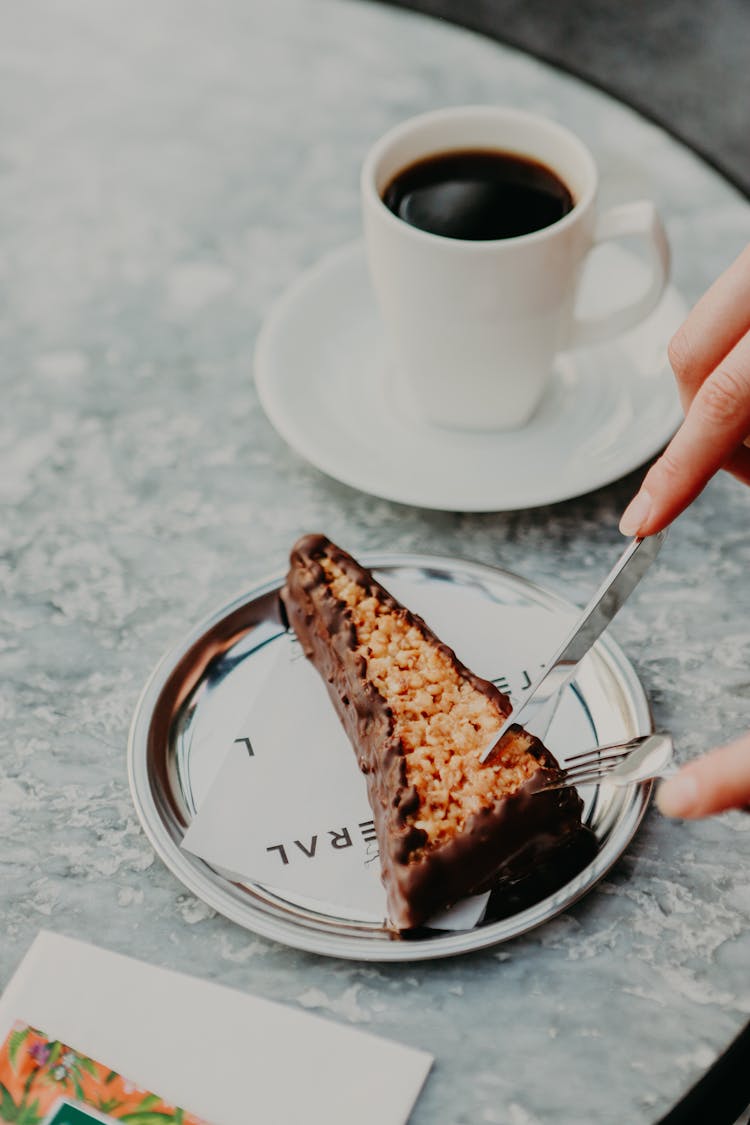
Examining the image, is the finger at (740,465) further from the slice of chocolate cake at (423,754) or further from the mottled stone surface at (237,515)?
the slice of chocolate cake at (423,754)

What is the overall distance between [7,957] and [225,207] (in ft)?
2.79

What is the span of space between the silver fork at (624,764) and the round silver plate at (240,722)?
2 cm

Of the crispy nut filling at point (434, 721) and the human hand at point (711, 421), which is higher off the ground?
the human hand at point (711, 421)

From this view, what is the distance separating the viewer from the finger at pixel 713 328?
2.53ft

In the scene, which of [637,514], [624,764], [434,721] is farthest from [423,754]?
[637,514]

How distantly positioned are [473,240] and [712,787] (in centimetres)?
52

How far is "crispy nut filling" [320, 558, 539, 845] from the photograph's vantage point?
26.0 inches

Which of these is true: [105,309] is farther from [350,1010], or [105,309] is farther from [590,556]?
[350,1010]

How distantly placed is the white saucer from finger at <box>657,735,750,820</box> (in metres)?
0.33

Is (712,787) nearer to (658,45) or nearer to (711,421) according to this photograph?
(711,421)

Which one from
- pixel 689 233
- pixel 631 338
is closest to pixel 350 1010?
pixel 631 338

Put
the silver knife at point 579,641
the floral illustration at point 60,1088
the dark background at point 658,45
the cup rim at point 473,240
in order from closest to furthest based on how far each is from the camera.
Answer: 1. the floral illustration at point 60,1088
2. the silver knife at point 579,641
3. the cup rim at point 473,240
4. the dark background at point 658,45

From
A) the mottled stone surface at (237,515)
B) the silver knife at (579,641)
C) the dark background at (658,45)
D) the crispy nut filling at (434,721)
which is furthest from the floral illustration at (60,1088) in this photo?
the dark background at (658,45)

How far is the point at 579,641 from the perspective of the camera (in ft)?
2.47
